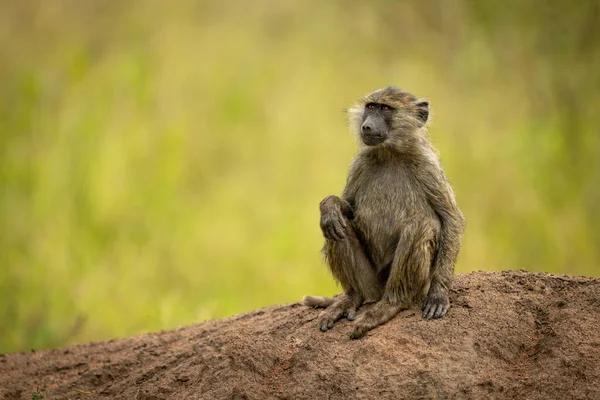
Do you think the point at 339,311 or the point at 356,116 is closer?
the point at 339,311

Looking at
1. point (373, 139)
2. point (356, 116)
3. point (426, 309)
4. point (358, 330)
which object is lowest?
point (358, 330)

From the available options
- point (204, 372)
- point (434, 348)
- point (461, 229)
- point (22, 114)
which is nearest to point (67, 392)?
point (204, 372)

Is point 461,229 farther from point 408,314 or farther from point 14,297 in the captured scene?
point 14,297

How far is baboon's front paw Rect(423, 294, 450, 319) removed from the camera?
599 centimetres

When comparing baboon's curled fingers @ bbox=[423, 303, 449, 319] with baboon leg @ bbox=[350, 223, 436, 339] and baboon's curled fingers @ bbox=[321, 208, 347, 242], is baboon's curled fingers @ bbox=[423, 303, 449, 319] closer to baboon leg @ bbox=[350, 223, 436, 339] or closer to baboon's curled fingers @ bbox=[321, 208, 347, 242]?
baboon leg @ bbox=[350, 223, 436, 339]

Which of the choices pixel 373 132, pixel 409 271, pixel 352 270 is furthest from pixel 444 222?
pixel 373 132

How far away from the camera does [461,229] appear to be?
6.45 m

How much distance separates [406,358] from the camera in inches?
219

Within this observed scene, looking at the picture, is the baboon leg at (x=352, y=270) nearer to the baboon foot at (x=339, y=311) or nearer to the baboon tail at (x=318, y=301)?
the baboon foot at (x=339, y=311)

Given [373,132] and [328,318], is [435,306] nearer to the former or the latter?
[328,318]

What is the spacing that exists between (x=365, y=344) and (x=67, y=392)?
8.53 ft

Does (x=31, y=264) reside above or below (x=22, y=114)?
below

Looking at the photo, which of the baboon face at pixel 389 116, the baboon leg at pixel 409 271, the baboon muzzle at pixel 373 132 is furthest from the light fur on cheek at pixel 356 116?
the baboon leg at pixel 409 271

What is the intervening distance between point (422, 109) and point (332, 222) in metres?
1.42
